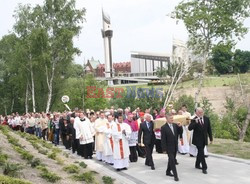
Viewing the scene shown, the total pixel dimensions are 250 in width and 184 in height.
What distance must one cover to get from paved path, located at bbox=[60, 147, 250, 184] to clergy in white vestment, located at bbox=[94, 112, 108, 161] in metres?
0.88

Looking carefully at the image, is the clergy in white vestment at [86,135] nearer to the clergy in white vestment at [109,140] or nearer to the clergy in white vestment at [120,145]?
the clergy in white vestment at [109,140]

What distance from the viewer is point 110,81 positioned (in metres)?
110

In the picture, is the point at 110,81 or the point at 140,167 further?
the point at 110,81

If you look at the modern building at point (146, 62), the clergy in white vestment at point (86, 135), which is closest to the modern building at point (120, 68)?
the modern building at point (146, 62)

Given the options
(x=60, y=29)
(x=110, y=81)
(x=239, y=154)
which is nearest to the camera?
(x=239, y=154)

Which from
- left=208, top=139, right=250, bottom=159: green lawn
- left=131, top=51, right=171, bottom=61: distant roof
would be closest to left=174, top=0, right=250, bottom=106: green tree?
left=208, top=139, right=250, bottom=159: green lawn

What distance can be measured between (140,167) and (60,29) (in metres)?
25.3

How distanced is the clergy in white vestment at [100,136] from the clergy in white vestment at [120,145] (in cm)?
178

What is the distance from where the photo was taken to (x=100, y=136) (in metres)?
13.5

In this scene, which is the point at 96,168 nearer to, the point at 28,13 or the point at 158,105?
the point at 158,105

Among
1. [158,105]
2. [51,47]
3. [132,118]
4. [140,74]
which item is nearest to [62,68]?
[51,47]

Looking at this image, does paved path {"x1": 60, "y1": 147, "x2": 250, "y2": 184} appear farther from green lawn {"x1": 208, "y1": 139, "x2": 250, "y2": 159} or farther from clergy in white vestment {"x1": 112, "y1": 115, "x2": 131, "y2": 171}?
green lawn {"x1": 208, "y1": 139, "x2": 250, "y2": 159}

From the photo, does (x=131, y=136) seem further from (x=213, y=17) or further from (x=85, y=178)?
(x=213, y=17)

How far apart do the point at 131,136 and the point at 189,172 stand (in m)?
3.10
